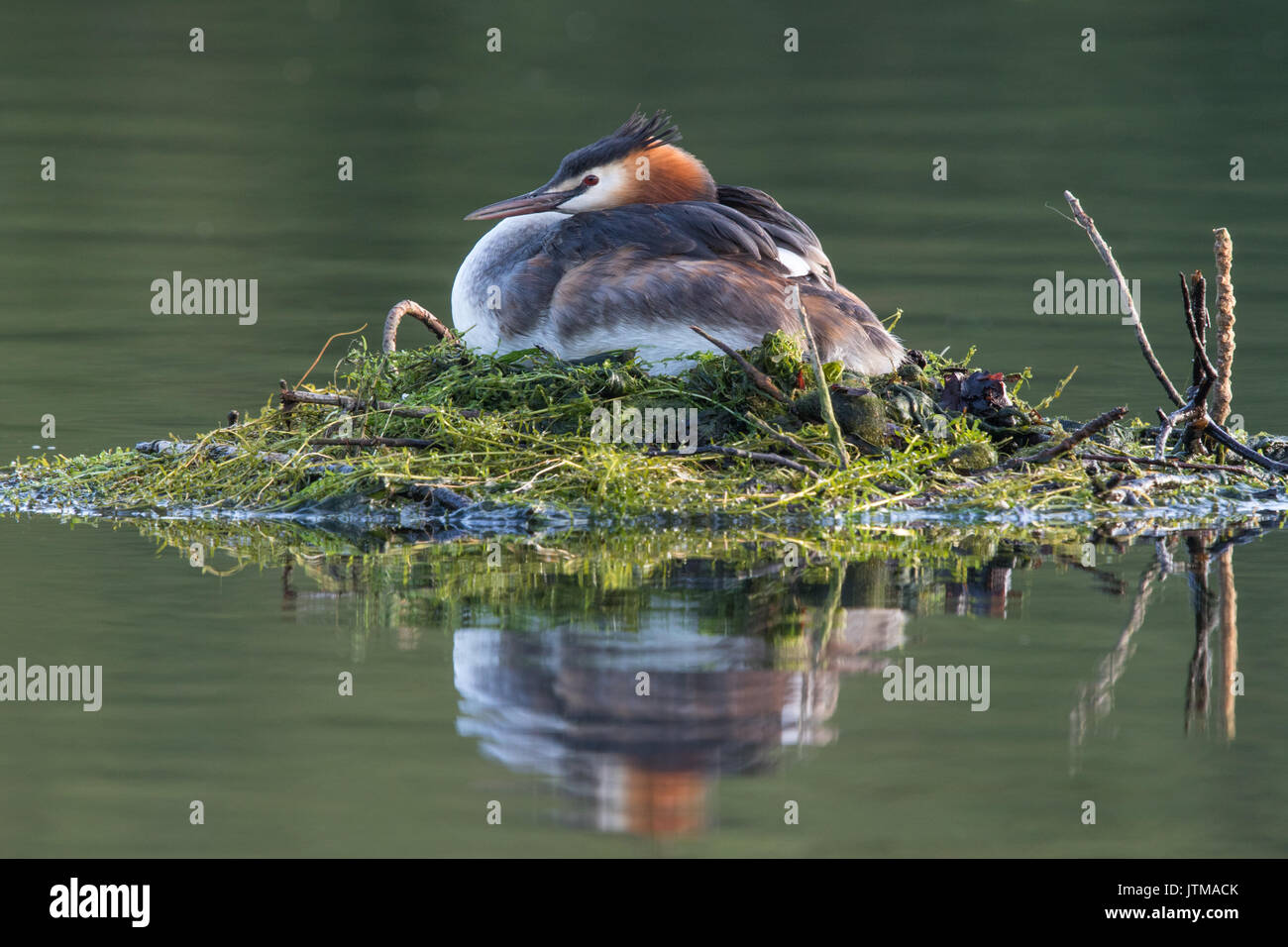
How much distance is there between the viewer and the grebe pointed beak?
9.35 metres

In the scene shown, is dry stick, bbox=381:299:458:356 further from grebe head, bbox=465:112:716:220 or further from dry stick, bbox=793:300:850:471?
dry stick, bbox=793:300:850:471

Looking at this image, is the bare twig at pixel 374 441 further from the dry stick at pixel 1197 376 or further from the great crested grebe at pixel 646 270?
the dry stick at pixel 1197 376

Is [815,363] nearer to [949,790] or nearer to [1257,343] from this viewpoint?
[949,790]

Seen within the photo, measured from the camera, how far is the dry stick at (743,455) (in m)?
7.88


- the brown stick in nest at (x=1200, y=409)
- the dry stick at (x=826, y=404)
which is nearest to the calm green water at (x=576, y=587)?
the dry stick at (x=826, y=404)

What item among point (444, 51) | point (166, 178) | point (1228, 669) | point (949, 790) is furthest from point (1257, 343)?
point (444, 51)

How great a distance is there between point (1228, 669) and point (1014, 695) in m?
0.74

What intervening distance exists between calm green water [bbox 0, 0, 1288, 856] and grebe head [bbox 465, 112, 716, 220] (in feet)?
7.01

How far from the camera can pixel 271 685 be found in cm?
592

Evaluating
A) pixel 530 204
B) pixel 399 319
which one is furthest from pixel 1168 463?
pixel 399 319

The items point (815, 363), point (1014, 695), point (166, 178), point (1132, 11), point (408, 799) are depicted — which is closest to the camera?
point (408, 799)

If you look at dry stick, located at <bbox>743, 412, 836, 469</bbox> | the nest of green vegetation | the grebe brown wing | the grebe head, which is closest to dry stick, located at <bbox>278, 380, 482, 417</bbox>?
the nest of green vegetation

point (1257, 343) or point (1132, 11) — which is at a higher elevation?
point (1132, 11)

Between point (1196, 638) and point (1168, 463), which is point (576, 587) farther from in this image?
point (1168, 463)
